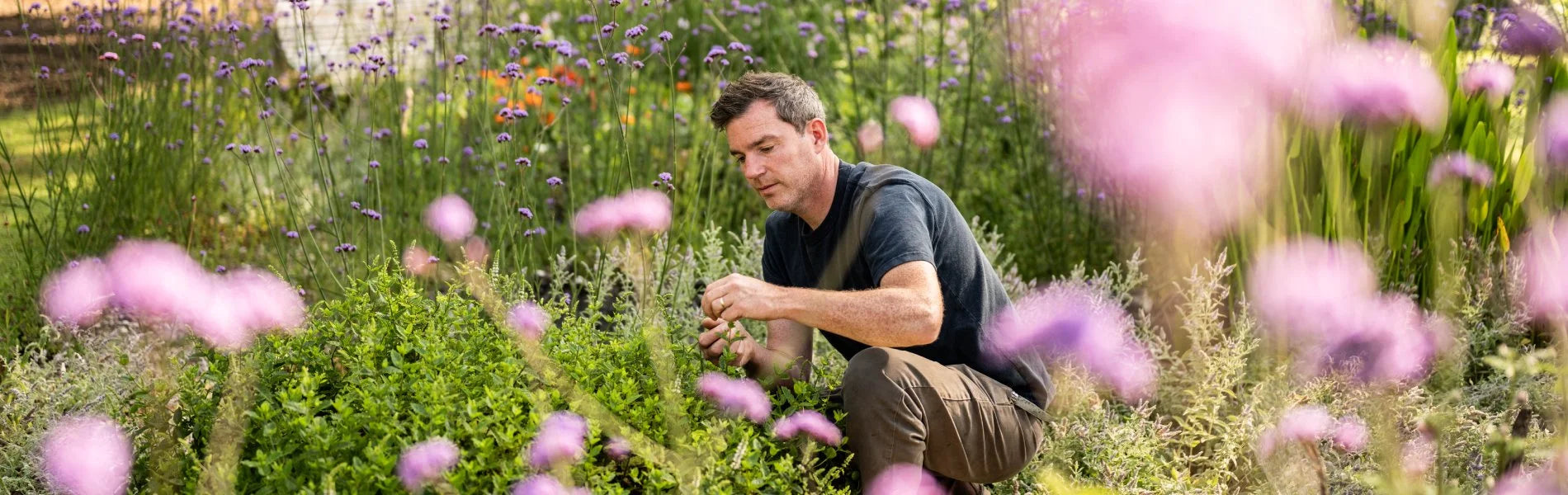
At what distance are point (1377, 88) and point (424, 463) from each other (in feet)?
5.93

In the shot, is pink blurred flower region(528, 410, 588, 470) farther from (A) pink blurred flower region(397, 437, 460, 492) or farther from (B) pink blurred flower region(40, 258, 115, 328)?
(B) pink blurred flower region(40, 258, 115, 328)

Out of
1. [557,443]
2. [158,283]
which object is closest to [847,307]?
[557,443]

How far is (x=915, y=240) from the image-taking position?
2082 millimetres

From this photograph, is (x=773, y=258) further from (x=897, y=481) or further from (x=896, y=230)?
(x=897, y=481)

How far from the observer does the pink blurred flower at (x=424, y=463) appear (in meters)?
1.65

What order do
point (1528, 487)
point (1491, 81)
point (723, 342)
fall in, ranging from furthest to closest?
1. point (1491, 81)
2. point (723, 342)
3. point (1528, 487)

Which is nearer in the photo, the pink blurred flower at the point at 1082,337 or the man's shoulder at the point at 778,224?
the pink blurred flower at the point at 1082,337

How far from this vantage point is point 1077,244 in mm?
3775

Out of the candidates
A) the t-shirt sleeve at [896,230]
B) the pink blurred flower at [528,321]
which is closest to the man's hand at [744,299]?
the t-shirt sleeve at [896,230]

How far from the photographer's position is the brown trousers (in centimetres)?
209

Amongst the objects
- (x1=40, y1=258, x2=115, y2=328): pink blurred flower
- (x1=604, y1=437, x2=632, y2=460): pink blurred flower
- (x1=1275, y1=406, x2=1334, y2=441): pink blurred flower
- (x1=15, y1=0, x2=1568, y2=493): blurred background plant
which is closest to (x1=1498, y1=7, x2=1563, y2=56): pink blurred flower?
(x1=15, y1=0, x2=1568, y2=493): blurred background plant

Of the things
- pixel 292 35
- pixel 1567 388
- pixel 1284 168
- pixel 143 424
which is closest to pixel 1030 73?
pixel 1284 168

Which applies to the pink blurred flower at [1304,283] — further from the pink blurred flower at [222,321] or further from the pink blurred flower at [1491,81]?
the pink blurred flower at [222,321]

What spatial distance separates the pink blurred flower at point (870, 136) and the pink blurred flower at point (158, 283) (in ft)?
6.24
